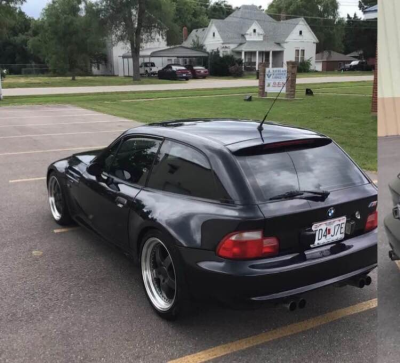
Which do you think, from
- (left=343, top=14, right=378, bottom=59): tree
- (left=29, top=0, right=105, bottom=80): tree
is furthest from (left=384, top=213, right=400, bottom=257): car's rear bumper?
(left=29, top=0, right=105, bottom=80): tree

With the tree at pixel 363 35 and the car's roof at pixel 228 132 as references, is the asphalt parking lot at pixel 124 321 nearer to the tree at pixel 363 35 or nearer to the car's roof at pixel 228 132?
the car's roof at pixel 228 132

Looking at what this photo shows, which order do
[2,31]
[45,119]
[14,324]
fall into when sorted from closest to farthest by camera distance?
[14,324], [45,119], [2,31]

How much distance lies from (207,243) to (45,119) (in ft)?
48.0

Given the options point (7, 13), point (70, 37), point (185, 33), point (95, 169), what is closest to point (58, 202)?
point (95, 169)

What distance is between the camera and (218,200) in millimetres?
2830

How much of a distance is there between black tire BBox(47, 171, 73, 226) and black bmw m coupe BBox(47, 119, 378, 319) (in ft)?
4.95

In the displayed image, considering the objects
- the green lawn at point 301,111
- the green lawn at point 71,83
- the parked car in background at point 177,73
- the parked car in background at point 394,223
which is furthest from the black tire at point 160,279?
the parked car in background at point 177,73

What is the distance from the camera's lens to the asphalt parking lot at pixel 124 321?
107 inches

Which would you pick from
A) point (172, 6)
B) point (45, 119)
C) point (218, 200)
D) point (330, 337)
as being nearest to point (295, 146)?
point (218, 200)

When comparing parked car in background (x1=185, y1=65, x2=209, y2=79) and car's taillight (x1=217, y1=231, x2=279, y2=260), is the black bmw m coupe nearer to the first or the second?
car's taillight (x1=217, y1=231, x2=279, y2=260)

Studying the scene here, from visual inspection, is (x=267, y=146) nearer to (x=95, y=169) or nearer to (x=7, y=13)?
(x=95, y=169)

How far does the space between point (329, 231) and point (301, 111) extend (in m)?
12.0

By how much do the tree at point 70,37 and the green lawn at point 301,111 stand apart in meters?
18.3

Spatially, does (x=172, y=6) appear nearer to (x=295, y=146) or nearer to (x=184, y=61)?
(x=184, y=61)
